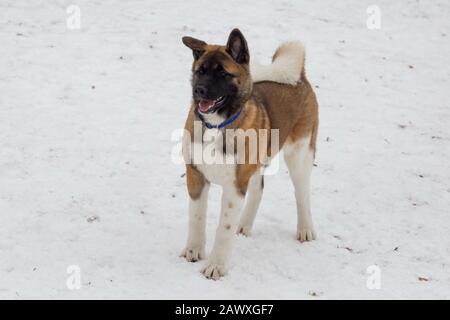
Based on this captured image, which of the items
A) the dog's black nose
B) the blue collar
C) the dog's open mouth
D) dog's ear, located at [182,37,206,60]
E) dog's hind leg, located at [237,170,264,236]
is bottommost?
dog's hind leg, located at [237,170,264,236]

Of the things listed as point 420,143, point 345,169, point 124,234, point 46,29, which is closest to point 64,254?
point 124,234

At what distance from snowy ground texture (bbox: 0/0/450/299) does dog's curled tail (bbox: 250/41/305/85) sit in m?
1.36

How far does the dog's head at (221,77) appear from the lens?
392 cm

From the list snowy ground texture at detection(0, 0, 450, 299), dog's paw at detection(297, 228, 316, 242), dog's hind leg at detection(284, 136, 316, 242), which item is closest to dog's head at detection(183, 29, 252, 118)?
dog's hind leg at detection(284, 136, 316, 242)

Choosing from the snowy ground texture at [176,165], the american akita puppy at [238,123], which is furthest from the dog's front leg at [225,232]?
the snowy ground texture at [176,165]

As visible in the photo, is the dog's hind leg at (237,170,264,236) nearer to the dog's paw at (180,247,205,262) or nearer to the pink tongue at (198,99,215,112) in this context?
the dog's paw at (180,247,205,262)

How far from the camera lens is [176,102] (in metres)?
7.60

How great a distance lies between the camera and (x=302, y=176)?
16.5 feet

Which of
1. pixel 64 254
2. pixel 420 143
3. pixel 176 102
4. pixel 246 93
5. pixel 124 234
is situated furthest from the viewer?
pixel 176 102

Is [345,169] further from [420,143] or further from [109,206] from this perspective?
[109,206]

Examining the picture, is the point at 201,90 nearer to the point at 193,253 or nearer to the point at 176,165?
the point at 193,253

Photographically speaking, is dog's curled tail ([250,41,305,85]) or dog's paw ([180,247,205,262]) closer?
dog's paw ([180,247,205,262])

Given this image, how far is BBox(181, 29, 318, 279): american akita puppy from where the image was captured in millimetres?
4004
